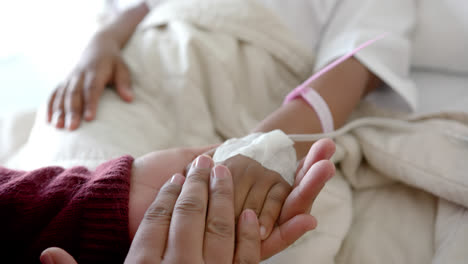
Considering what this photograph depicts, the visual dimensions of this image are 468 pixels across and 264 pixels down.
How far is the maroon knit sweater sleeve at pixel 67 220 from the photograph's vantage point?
0.45 metres

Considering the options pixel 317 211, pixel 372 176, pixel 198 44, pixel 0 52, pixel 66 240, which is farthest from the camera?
pixel 0 52

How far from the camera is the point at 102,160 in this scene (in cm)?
63

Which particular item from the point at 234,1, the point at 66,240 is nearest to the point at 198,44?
the point at 234,1

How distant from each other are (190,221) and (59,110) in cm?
50

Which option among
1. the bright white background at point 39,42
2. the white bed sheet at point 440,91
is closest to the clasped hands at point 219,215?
the white bed sheet at point 440,91

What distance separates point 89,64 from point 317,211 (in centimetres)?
67

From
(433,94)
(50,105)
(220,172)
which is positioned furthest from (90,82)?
(433,94)

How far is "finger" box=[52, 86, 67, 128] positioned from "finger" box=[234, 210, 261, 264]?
0.49 meters

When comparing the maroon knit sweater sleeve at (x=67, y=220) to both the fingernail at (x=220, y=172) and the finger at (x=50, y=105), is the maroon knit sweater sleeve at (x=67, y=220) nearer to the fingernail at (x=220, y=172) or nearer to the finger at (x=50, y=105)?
the fingernail at (x=220, y=172)

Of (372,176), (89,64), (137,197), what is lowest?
(372,176)

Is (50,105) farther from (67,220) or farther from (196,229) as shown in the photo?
(196,229)

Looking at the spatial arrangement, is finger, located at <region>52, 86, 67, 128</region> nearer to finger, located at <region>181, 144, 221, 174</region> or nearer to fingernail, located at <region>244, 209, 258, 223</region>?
finger, located at <region>181, 144, 221, 174</region>

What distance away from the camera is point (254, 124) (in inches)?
30.5

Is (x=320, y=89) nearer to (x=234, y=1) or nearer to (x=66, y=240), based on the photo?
(x=234, y=1)
